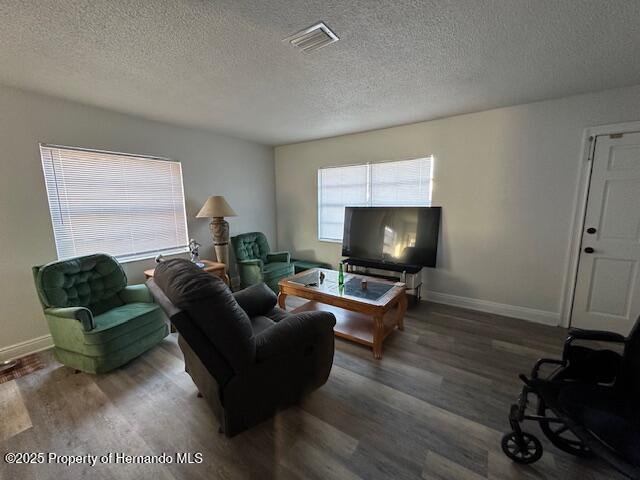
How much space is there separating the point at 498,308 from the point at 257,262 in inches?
124

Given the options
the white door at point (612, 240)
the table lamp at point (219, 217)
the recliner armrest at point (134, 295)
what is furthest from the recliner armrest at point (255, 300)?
the white door at point (612, 240)

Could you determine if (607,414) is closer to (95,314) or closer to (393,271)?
(393,271)

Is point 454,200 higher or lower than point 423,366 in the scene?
higher

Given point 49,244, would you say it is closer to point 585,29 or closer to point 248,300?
point 248,300

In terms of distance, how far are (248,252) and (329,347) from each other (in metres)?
2.55

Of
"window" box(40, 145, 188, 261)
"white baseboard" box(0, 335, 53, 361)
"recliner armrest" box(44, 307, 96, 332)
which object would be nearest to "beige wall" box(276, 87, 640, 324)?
"window" box(40, 145, 188, 261)

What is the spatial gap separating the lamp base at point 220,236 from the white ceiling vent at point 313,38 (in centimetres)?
241

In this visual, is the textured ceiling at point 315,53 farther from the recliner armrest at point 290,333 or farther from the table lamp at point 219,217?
the recliner armrest at point 290,333

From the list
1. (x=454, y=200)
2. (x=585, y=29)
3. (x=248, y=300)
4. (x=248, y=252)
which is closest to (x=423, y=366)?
(x=248, y=300)

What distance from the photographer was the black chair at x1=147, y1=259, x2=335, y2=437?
1.25m

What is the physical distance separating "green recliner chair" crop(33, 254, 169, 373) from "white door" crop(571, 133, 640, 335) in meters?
4.34

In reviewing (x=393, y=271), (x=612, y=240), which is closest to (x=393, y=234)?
(x=393, y=271)

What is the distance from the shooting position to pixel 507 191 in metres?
2.89

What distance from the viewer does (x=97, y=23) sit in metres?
1.40
